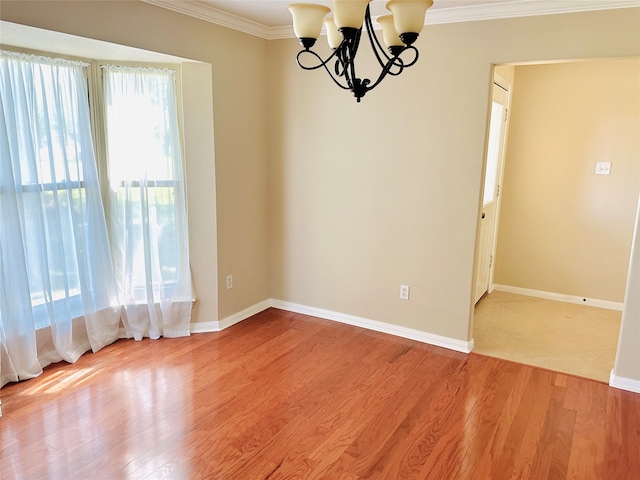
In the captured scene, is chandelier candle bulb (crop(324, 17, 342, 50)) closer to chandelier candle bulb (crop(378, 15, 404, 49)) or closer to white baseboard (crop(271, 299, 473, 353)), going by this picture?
chandelier candle bulb (crop(378, 15, 404, 49))

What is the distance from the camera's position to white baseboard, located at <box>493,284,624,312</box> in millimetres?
4398

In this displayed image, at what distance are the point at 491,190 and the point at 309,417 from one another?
2.90 meters

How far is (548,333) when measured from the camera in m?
3.83

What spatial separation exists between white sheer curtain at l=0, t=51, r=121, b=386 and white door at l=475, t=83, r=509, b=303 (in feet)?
10.4

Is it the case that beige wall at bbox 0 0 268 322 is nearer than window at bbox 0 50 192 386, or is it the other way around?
window at bbox 0 50 192 386

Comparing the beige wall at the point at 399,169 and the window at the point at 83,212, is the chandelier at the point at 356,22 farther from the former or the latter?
the window at the point at 83,212

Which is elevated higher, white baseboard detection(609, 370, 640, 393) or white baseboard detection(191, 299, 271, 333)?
white baseboard detection(191, 299, 271, 333)

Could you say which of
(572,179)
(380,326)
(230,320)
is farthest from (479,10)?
(230,320)

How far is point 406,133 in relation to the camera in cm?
337

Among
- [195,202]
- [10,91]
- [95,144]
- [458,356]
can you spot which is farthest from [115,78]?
[458,356]

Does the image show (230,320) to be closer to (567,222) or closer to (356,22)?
(356,22)

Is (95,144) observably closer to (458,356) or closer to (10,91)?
(10,91)

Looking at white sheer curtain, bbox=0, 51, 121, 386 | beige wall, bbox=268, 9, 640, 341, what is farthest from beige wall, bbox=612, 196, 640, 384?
white sheer curtain, bbox=0, 51, 121, 386

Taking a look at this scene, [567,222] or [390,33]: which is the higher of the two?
[390,33]
